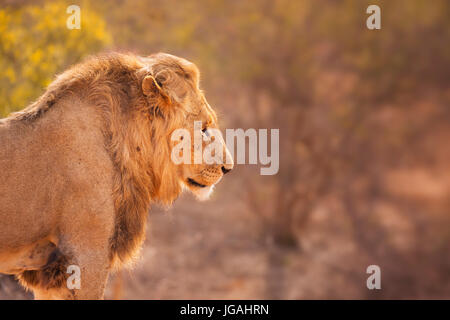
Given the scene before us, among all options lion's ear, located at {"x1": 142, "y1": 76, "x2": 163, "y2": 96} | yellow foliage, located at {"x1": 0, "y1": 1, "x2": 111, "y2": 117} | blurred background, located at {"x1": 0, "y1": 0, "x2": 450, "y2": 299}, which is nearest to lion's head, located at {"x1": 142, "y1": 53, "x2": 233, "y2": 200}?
lion's ear, located at {"x1": 142, "y1": 76, "x2": 163, "y2": 96}

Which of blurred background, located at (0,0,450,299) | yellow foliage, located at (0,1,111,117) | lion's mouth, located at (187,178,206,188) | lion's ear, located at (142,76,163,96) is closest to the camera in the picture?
lion's ear, located at (142,76,163,96)

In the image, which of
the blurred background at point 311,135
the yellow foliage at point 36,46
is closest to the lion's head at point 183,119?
the yellow foliage at point 36,46

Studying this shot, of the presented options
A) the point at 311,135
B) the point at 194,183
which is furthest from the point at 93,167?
the point at 311,135

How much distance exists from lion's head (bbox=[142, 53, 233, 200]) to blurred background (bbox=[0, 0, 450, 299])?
6600mm

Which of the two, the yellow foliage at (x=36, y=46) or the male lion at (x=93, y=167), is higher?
the yellow foliage at (x=36, y=46)

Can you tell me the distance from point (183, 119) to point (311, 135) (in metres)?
9.11

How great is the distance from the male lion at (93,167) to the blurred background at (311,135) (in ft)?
21.7

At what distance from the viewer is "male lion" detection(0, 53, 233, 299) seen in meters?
3.68

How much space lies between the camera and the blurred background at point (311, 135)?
39.2 feet

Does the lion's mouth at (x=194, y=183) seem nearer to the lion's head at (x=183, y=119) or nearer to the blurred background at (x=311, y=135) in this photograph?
the lion's head at (x=183, y=119)

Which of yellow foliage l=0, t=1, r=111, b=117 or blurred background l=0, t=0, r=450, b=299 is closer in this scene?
yellow foliage l=0, t=1, r=111, b=117

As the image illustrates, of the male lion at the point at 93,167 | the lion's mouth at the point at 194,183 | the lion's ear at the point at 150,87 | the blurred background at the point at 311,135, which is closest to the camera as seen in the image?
the male lion at the point at 93,167

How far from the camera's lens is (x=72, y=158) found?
12.5 ft

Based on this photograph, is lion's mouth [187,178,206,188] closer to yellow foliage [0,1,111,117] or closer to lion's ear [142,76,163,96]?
lion's ear [142,76,163,96]
